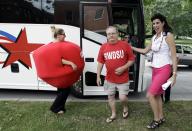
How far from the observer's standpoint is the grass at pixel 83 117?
7.33 m

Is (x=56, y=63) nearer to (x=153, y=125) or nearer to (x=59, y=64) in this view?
(x=59, y=64)

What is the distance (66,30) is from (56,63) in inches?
68.7

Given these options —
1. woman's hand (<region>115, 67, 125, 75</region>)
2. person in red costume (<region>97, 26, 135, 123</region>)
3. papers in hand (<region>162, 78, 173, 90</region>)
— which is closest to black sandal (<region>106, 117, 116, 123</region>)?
person in red costume (<region>97, 26, 135, 123</region>)

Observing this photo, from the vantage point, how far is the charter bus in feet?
30.3

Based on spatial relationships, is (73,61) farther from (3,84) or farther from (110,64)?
(3,84)

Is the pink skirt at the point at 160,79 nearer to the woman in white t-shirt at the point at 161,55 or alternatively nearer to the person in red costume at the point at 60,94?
the woman in white t-shirt at the point at 161,55

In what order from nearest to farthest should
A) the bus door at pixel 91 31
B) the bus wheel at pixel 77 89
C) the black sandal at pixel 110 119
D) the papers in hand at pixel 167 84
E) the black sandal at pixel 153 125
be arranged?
the papers in hand at pixel 167 84 → the black sandal at pixel 153 125 → the black sandal at pixel 110 119 → the bus door at pixel 91 31 → the bus wheel at pixel 77 89

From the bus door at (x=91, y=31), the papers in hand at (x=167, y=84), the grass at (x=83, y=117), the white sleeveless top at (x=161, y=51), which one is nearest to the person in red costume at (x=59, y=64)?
the grass at (x=83, y=117)

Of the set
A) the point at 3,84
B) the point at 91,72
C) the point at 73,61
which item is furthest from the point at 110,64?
the point at 3,84

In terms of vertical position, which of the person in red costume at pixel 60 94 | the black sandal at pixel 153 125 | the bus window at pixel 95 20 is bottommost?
the black sandal at pixel 153 125

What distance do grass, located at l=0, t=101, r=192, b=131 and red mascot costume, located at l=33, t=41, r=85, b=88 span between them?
69 centimetres

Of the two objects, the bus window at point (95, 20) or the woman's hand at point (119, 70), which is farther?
the bus window at point (95, 20)

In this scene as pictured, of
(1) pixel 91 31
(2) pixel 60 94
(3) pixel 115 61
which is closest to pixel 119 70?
(3) pixel 115 61

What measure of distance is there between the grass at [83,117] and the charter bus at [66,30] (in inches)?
42.3
